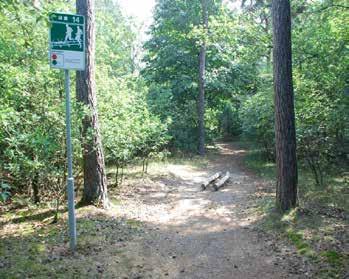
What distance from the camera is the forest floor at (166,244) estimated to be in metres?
5.50

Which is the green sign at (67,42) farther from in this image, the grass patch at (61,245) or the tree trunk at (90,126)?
the grass patch at (61,245)

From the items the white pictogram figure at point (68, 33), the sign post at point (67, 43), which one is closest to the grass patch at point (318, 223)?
the sign post at point (67, 43)

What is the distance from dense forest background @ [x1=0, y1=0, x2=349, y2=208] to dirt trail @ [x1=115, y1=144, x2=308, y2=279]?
200 cm

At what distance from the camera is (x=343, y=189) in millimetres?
10180

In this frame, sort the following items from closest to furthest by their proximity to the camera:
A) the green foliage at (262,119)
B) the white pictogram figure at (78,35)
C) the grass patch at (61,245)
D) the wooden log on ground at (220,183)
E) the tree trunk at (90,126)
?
the grass patch at (61,245) → the white pictogram figure at (78,35) → the tree trunk at (90,126) → the wooden log on ground at (220,183) → the green foliage at (262,119)

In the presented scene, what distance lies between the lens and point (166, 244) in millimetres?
6879

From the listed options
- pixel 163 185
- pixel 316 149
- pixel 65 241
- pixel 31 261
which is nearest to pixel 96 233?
pixel 65 241

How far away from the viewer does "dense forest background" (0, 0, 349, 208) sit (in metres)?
6.93

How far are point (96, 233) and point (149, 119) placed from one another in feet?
23.3

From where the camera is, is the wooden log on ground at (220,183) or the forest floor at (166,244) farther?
the wooden log on ground at (220,183)

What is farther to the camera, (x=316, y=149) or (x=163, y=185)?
(x=163, y=185)

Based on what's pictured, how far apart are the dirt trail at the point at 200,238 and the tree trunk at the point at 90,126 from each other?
2.99 feet

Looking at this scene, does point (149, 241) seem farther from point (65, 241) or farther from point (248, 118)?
point (248, 118)

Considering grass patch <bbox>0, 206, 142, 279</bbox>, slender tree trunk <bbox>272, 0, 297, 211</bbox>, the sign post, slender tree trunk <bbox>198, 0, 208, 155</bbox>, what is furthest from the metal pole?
slender tree trunk <bbox>198, 0, 208, 155</bbox>
